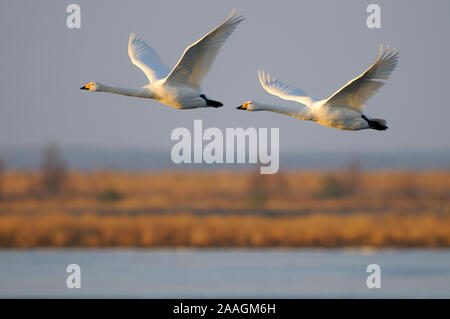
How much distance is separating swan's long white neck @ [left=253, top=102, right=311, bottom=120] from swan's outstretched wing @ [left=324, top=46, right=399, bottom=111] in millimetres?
451

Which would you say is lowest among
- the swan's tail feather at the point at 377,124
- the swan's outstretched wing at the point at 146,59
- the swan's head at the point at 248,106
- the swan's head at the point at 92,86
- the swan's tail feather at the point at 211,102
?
the swan's tail feather at the point at 377,124

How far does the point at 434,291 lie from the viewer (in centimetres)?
3328

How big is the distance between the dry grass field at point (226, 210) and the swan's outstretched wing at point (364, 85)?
17985 mm

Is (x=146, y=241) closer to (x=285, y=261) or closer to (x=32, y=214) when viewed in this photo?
(x=285, y=261)

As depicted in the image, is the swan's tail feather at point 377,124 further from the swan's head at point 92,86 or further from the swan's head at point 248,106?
the swan's head at point 92,86

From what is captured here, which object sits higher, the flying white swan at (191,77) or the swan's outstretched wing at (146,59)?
the swan's outstretched wing at (146,59)

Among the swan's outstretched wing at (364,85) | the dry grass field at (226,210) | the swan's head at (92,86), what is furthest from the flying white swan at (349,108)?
the dry grass field at (226,210)

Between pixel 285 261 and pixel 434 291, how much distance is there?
6.26 meters

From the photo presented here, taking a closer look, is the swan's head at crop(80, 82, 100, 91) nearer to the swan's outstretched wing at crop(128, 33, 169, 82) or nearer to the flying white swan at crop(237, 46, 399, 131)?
the swan's outstretched wing at crop(128, 33, 169, 82)

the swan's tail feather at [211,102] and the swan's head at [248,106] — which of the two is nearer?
the swan's tail feather at [211,102]

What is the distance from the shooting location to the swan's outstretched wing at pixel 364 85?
780 inches

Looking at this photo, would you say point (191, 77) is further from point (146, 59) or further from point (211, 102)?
point (146, 59)
